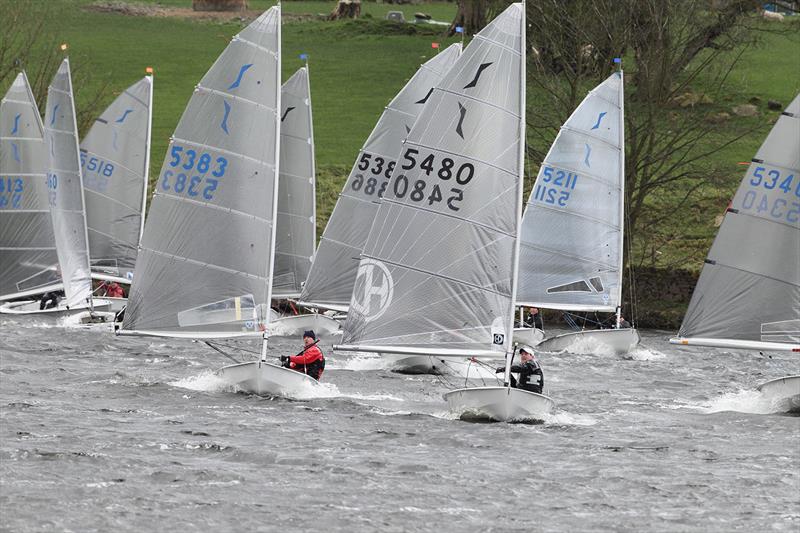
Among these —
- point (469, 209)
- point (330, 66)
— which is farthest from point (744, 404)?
point (330, 66)

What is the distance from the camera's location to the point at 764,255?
26.0 meters

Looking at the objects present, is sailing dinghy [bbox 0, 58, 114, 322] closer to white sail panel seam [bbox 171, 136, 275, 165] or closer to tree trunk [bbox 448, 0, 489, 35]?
white sail panel seam [bbox 171, 136, 275, 165]

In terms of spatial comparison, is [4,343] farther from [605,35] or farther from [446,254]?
[605,35]

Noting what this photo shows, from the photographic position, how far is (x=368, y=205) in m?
37.1

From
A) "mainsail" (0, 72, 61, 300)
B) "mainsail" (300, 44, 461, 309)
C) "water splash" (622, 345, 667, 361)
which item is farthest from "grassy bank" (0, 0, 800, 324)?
"mainsail" (0, 72, 61, 300)

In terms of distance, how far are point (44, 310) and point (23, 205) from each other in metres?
3.29

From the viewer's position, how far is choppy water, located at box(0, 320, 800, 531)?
18.5 metres

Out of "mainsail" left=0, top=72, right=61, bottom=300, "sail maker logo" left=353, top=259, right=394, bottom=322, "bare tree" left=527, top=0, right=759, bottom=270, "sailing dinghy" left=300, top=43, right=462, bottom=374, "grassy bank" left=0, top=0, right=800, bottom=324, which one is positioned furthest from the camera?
"grassy bank" left=0, top=0, right=800, bottom=324

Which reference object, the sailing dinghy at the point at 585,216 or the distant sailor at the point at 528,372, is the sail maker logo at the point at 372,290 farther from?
the sailing dinghy at the point at 585,216

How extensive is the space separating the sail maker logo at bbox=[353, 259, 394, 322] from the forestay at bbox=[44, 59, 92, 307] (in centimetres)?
1452

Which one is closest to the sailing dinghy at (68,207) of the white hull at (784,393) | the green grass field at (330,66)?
the green grass field at (330,66)

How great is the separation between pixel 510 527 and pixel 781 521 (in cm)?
369

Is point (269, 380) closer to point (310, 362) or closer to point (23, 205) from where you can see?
point (310, 362)

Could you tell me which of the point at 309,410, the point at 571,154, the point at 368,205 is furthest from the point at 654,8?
the point at 309,410
